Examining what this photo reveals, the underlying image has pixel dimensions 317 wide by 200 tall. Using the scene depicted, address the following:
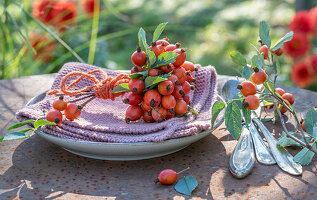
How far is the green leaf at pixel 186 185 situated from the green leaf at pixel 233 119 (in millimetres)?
102

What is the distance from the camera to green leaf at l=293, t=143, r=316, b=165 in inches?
27.0

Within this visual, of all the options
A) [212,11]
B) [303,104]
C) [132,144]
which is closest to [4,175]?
[132,144]

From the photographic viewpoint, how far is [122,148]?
0.66 m

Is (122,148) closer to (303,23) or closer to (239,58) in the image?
(239,58)

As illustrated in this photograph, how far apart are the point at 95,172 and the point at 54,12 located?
4.07ft

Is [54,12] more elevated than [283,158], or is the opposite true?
[54,12]

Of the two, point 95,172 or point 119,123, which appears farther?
point 119,123

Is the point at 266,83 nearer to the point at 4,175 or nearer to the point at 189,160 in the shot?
the point at 189,160

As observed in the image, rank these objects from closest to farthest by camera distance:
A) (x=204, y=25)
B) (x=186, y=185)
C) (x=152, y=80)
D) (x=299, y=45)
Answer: (x=186, y=185) → (x=152, y=80) → (x=299, y=45) → (x=204, y=25)

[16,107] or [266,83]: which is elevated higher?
[266,83]

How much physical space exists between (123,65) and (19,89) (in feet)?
4.55

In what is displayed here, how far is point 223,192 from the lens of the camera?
2.00 ft

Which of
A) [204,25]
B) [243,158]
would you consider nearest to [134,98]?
[243,158]

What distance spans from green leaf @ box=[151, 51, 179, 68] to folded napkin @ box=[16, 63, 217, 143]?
11 cm
